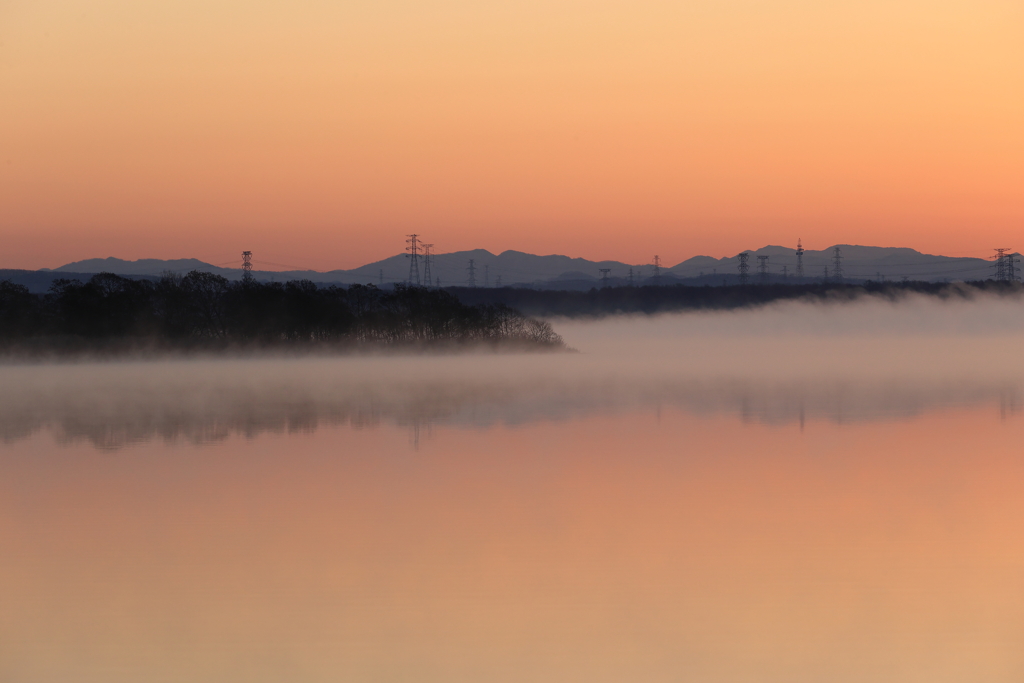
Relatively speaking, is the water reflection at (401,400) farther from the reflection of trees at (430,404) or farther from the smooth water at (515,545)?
the smooth water at (515,545)

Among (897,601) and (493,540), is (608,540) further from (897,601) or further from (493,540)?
(897,601)

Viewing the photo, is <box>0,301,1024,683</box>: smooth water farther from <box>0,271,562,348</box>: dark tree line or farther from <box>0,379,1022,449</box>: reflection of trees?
<box>0,271,562,348</box>: dark tree line

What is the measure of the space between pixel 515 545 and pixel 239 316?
182ft

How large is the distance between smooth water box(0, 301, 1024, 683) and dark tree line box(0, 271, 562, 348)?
105 feet

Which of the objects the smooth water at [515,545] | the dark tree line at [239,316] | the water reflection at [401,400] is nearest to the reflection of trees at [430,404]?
the water reflection at [401,400]

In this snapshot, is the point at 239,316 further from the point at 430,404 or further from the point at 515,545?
the point at 515,545

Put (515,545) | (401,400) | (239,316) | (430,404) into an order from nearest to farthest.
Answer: (515,545), (430,404), (401,400), (239,316)

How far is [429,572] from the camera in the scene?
12469mm

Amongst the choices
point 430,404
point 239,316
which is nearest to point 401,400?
point 430,404

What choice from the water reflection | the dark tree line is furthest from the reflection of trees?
the dark tree line

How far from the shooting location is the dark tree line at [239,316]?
206ft

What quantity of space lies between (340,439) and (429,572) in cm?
1367

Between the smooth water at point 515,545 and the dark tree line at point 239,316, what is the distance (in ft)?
105

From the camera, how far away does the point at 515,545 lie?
1379 cm
